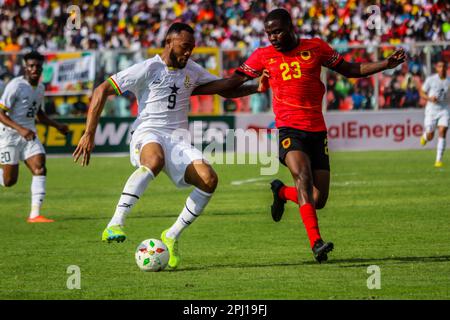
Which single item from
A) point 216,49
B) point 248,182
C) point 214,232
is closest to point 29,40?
point 216,49

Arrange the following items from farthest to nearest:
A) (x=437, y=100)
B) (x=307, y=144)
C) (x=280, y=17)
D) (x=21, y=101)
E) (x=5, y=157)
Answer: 1. (x=437, y=100)
2. (x=5, y=157)
3. (x=21, y=101)
4. (x=307, y=144)
5. (x=280, y=17)

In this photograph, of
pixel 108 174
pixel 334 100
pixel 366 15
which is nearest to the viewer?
pixel 108 174

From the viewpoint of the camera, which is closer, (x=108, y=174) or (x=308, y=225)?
(x=308, y=225)

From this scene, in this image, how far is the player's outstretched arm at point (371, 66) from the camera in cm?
1052

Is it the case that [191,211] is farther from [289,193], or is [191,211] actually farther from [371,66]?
[371,66]

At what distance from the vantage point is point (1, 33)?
35.2 metres

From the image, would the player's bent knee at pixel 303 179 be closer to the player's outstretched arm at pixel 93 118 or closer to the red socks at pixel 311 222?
the red socks at pixel 311 222

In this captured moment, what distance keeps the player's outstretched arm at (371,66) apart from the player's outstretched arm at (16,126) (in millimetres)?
5670

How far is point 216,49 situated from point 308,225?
2026 cm

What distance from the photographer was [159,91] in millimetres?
10586

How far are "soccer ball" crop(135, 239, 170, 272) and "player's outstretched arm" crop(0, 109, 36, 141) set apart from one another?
542cm

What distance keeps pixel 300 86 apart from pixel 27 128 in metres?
6.07

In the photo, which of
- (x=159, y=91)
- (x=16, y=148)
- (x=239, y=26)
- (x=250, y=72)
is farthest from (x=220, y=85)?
(x=239, y=26)
